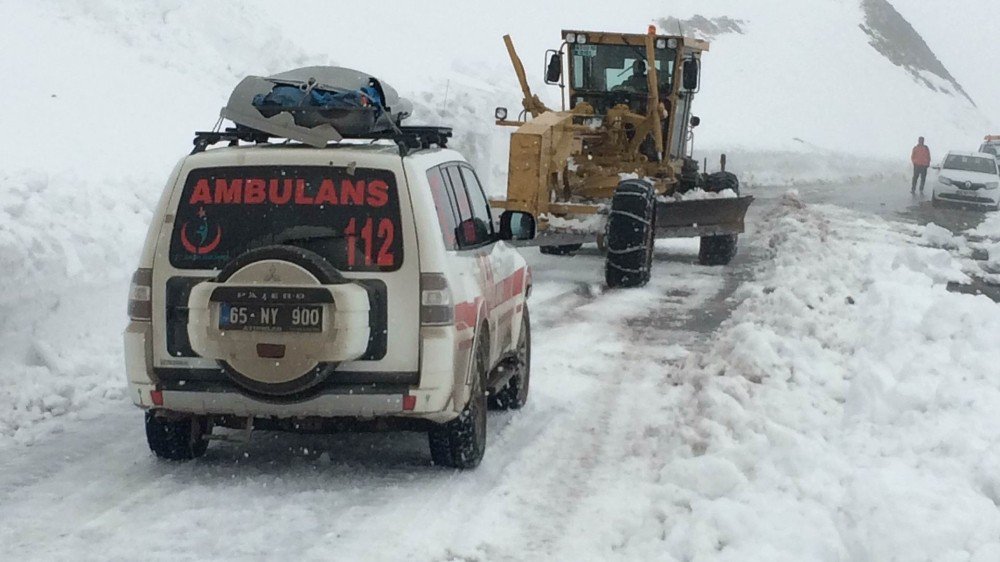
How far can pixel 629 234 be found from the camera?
15477 millimetres

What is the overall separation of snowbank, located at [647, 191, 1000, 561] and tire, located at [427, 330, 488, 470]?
108 cm

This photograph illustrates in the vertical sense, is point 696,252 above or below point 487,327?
below

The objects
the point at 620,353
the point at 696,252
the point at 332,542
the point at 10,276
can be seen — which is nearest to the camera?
the point at 332,542

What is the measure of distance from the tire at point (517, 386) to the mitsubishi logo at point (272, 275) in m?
2.54

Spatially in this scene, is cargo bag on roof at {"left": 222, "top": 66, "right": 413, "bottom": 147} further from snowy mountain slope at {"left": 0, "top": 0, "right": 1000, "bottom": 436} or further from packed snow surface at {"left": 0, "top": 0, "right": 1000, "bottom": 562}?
snowy mountain slope at {"left": 0, "top": 0, "right": 1000, "bottom": 436}

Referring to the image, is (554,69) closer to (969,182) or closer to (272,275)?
(272,275)

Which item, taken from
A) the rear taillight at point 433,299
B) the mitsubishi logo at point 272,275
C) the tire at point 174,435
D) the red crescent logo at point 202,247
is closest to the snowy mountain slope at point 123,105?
the tire at point 174,435

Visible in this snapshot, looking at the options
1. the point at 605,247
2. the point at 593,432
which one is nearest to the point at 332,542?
the point at 593,432

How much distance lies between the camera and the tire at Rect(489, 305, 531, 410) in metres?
8.85

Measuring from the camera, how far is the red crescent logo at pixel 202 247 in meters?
6.72

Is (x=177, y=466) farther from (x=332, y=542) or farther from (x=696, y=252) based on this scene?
(x=696, y=252)

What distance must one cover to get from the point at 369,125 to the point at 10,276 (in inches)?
162

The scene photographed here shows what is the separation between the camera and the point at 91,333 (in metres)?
10.4

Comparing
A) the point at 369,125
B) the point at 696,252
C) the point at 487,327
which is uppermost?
the point at 369,125
